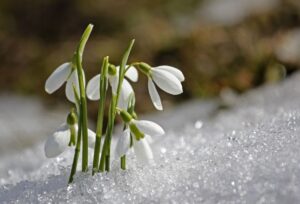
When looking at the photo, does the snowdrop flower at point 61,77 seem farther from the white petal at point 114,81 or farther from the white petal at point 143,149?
the white petal at point 143,149

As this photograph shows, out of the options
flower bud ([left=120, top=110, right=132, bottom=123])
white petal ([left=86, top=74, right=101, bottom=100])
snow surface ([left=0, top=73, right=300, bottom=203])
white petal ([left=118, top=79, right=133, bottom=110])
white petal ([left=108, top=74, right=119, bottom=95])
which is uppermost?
white petal ([left=86, top=74, right=101, bottom=100])

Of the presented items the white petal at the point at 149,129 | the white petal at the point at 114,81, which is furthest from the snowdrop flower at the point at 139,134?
the white petal at the point at 114,81

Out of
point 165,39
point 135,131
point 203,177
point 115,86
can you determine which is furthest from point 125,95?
point 165,39

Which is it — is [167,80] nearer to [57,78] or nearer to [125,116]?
[125,116]

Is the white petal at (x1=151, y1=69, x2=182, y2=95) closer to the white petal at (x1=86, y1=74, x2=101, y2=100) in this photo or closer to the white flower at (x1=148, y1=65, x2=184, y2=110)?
the white flower at (x1=148, y1=65, x2=184, y2=110)

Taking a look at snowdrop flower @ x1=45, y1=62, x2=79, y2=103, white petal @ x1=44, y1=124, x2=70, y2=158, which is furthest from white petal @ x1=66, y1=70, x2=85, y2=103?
white petal @ x1=44, y1=124, x2=70, y2=158

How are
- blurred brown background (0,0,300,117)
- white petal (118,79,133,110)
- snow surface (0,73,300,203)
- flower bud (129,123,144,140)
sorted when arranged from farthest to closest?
blurred brown background (0,0,300,117), white petal (118,79,133,110), flower bud (129,123,144,140), snow surface (0,73,300,203)

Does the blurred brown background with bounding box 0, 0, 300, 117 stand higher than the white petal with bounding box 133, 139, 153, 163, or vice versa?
the blurred brown background with bounding box 0, 0, 300, 117
